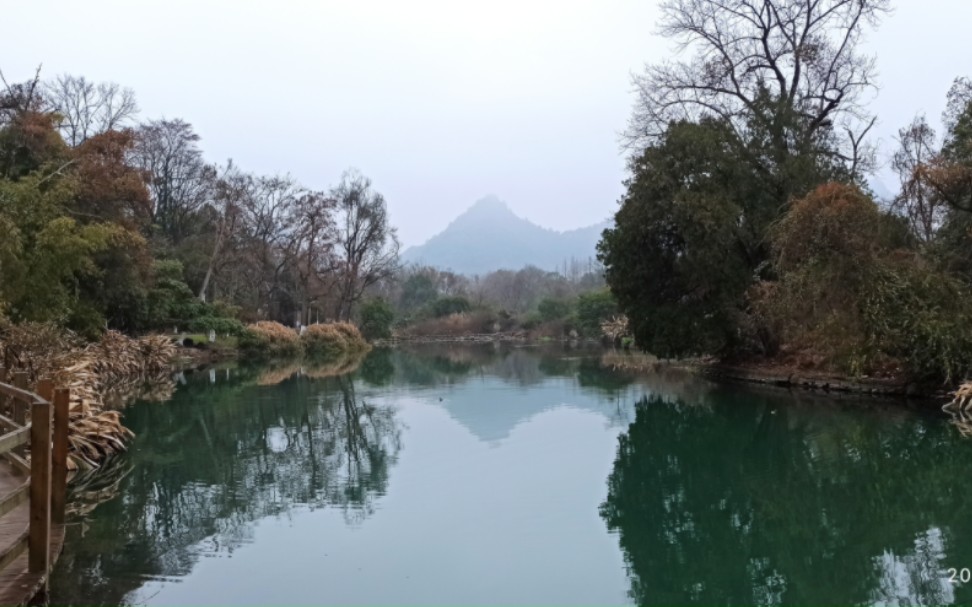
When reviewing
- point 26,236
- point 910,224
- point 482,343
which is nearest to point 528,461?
point 26,236

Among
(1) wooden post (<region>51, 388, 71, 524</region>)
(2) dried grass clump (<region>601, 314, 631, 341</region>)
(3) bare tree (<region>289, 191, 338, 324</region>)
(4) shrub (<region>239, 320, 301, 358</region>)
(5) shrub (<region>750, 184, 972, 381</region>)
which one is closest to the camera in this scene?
(1) wooden post (<region>51, 388, 71, 524</region>)

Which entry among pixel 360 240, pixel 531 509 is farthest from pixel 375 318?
pixel 531 509

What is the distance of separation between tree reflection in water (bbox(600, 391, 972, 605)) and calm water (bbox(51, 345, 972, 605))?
3 cm

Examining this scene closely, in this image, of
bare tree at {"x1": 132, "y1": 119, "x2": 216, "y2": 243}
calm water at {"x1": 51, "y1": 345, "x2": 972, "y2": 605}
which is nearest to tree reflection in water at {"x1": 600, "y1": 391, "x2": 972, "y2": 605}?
calm water at {"x1": 51, "y1": 345, "x2": 972, "y2": 605}

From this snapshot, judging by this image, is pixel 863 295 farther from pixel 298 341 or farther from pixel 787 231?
pixel 298 341

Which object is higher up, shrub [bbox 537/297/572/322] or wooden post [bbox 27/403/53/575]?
shrub [bbox 537/297/572/322]

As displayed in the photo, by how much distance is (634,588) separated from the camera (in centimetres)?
529

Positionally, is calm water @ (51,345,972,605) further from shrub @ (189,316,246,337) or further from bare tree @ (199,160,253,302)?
bare tree @ (199,160,253,302)

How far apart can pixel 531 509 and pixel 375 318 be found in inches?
1613

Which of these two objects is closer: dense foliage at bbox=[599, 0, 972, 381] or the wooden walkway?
the wooden walkway

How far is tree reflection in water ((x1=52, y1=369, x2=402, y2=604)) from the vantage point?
590 centimetres

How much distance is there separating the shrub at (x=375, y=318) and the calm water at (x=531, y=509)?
108ft

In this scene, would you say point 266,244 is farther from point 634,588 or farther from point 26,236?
point 634,588

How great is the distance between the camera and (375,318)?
156 ft
